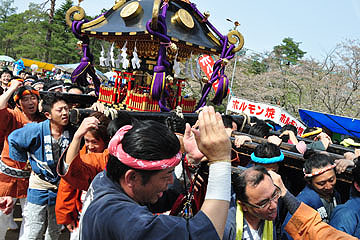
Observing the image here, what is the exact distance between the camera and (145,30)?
19.6ft

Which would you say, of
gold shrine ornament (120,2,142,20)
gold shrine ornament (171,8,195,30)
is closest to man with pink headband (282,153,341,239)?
gold shrine ornament (171,8,195,30)

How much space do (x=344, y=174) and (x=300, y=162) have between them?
41 centimetres

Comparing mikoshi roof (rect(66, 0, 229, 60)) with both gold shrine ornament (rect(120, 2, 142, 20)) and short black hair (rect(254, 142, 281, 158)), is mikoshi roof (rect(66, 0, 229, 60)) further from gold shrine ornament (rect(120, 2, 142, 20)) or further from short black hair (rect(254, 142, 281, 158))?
short black hair (rect(254, 142, 281, 158))

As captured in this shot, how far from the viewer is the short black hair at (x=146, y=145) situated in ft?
3.53

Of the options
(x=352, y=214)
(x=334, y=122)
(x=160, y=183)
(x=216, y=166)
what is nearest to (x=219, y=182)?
(x=216, y=166)

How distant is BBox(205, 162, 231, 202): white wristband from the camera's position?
0.99 meters

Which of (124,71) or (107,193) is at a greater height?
(124,71)

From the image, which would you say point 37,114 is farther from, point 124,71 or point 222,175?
point 124,71

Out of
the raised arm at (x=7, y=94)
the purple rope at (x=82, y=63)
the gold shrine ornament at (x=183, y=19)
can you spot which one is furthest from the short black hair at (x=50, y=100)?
the purple rope at (x=82, y=63)

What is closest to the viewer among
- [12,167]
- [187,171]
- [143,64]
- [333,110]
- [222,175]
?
[222,175]

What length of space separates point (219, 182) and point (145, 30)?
5458mm

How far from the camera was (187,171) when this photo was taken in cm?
168

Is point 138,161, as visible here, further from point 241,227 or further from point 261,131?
point 261,131

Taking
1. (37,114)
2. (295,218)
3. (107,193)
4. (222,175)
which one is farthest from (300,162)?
(37,114)
